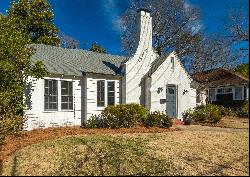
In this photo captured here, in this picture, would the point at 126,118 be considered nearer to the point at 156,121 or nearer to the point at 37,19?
the point at 156,121

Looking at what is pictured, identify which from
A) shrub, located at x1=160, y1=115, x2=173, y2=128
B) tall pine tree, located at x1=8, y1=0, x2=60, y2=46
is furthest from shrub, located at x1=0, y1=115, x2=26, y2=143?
tall pine tree, located at x1=8, y1=0, x2=60, y2=46

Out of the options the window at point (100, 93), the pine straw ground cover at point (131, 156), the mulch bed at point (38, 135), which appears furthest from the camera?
the window at point (100, 93)

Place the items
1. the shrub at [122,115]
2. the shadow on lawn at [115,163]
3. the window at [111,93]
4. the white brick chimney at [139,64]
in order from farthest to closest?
1. the white brick chimney at [139,64]
2. the window at [111,93]
3. the shrub at [122,115]
4. the shadow on lawn at [115,163]

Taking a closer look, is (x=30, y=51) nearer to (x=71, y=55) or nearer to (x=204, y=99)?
(x=71, y=55)

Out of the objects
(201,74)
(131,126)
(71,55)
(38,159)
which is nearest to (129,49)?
(201,74)

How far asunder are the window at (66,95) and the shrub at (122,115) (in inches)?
78.1

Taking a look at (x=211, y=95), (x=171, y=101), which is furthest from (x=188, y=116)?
(x=211, y=95)

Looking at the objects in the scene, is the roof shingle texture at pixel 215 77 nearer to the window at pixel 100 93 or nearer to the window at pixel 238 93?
the window at pixel 238 93

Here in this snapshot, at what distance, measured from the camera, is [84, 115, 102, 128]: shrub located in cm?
1684

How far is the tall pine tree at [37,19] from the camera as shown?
30000mm

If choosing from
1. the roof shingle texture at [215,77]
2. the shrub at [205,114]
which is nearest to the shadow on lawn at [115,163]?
the shrub at [205,114]

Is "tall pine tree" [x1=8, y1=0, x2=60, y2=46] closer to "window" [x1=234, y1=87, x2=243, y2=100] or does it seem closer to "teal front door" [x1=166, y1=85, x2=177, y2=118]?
"teal front door" [x1=166, y1=85, x2=177, y2=118]

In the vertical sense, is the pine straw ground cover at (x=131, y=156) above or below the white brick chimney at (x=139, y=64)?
below

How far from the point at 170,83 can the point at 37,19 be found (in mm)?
17256
